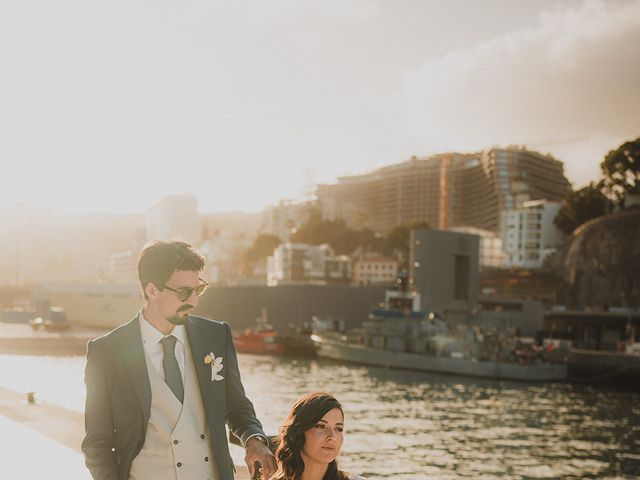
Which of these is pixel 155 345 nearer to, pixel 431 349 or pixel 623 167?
pixel 431 349

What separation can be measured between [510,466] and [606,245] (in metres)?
66.7

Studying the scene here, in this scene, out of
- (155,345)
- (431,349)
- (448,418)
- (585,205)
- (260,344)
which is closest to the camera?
(155,345)

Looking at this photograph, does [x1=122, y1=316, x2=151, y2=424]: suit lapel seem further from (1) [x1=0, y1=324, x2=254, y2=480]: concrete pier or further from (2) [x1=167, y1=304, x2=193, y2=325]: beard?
(1) [x1=0, y1=324, x2=254, y2=480]: concrete pier

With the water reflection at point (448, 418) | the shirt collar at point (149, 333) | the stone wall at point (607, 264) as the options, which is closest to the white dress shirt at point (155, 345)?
the shirt collar at point (149, 333)

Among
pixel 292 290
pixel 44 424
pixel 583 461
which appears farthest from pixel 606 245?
pixel 44 424

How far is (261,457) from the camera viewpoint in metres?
3.40

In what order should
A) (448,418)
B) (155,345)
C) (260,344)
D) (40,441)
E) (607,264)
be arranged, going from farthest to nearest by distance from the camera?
(607,264) < (260,344) < (448,418) < (40,441) < (155,345)

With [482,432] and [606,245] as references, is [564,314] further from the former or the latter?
[482,432]

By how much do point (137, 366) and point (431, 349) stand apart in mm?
57682

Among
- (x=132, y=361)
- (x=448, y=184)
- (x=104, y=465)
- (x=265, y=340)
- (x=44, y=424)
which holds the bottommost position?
(x=265, y=340)

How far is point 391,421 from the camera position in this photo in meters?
31.5

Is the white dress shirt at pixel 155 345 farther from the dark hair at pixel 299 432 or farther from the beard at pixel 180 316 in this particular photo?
the dark hair at pixel 299 432

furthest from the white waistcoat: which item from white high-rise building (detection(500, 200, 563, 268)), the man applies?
white high-rise building (detection(500, 200, 563, 268))

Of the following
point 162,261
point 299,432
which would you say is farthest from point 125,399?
point 299,432
